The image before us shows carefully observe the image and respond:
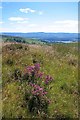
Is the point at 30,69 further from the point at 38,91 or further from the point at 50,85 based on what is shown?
the point at 38,91

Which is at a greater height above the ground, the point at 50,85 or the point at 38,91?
the point at 50,85

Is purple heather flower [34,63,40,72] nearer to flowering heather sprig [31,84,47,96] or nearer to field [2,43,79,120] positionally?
field [2,43,79,120]

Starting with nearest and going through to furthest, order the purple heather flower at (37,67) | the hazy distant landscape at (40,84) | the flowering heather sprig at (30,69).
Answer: the hazy distant landscape at (40,84) < the flowering heather sprig at (30,69) < the purple heather flower at (37,67)

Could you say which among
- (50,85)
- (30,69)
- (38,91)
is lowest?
(38,91)

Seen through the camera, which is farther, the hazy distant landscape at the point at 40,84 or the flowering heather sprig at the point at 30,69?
the flowering heather sprig at the point at 30,69

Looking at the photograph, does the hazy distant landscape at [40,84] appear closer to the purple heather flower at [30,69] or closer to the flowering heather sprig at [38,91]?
the flowering heather sprig at [38,91]

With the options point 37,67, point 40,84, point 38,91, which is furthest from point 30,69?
point 38,91

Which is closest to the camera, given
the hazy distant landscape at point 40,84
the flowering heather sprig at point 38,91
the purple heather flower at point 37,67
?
the hazy distant landscape at point 40,84

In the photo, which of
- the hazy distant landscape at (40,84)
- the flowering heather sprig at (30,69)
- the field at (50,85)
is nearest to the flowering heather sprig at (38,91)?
the hazy distant landscape at (40,84)

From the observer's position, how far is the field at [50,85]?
1021cm

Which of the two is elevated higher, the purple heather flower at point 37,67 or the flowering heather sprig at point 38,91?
the purple heather flower at point 37,67

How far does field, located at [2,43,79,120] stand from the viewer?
10.2m

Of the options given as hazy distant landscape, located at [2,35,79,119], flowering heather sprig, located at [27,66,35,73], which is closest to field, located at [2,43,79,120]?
hazy distant landscape, located at [2,35,79,119]

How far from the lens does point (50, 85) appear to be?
39.0ft
